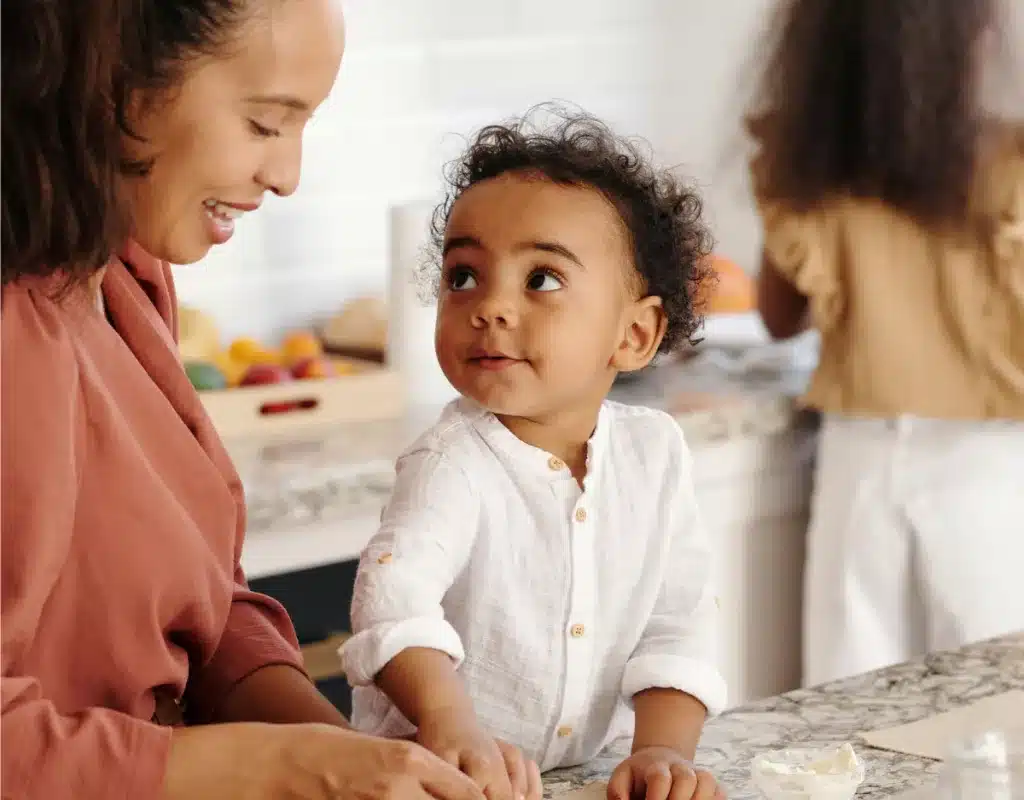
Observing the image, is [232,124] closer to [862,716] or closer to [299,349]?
[862,716]

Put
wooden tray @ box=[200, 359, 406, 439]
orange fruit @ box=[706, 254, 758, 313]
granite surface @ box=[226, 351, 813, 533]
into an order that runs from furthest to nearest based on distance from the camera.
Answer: orange fruit @ box=[706, 254, 758, 313]
wooden tray @ box=[200, 359, 406, 439]
granite surface @ box=[226, 351, 813, 533]

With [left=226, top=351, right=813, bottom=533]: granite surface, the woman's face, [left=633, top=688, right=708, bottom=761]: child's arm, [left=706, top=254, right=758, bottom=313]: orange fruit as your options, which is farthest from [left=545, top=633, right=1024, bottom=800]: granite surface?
[left=706, top=254, right=758, bottom=313]: orange fruit

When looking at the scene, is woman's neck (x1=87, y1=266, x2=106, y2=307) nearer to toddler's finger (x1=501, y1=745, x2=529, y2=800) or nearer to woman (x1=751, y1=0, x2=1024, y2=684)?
toddler's finger (x1=501, y1=745, x2=529, y2=800)

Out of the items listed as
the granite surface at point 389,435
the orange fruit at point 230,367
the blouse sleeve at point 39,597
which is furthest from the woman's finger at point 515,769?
the orange fruit at point 230,367

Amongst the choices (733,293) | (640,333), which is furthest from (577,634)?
(733,293)

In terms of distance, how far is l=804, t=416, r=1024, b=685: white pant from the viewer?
101 inches

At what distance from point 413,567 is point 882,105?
61.4 inches

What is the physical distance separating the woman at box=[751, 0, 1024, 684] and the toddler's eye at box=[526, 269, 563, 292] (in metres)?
1.37

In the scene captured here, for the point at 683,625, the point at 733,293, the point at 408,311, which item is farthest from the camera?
the point at 733,293

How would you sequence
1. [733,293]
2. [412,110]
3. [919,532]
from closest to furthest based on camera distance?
[919,532]
[412,110]
[733,293]

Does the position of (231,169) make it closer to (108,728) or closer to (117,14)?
(117,14)

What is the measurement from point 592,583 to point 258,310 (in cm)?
158

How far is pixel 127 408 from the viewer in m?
1.04

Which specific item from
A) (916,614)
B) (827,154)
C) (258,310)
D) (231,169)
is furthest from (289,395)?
(231,169)
